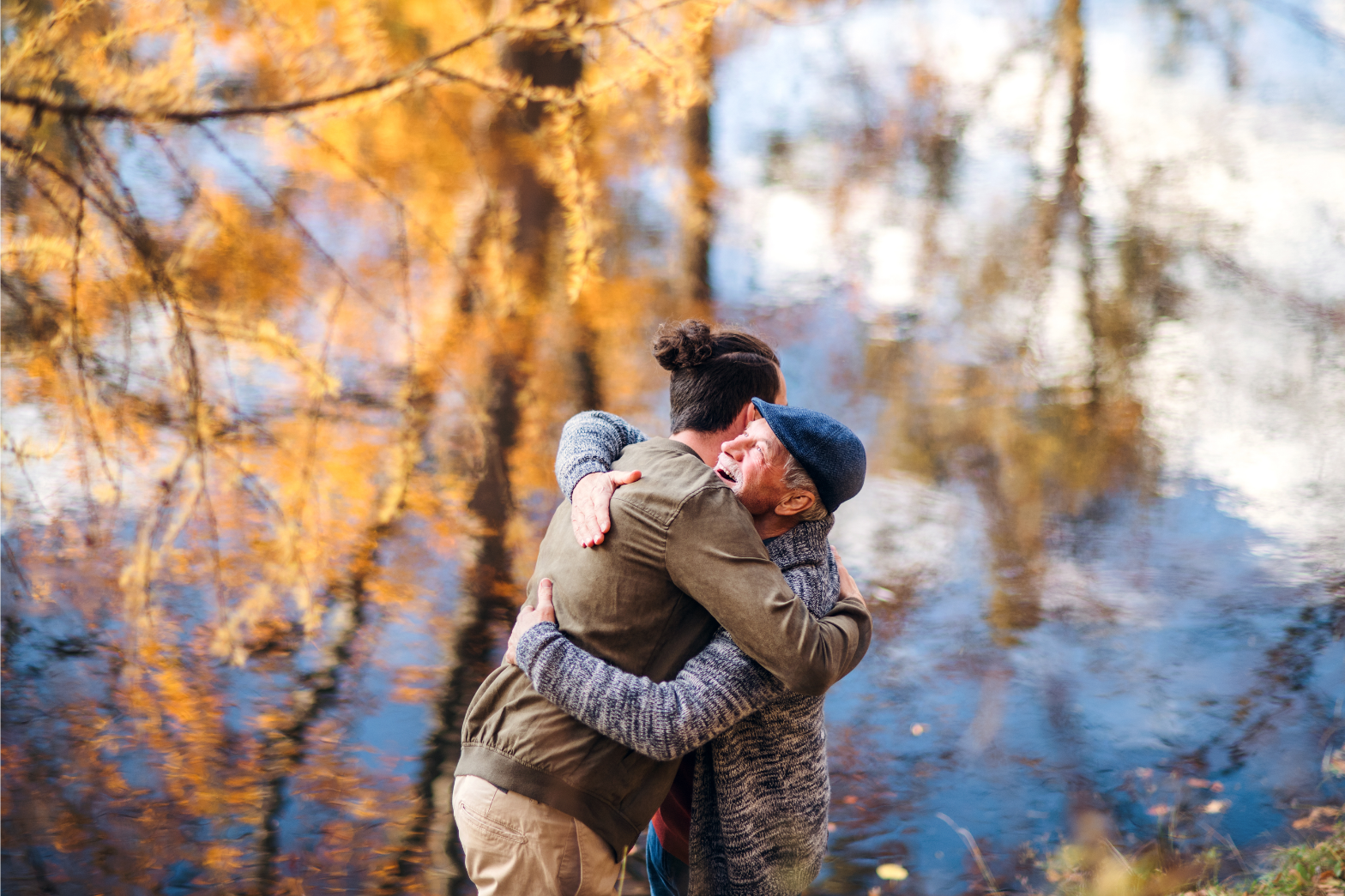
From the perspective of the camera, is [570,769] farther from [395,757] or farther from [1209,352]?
[1209,352]

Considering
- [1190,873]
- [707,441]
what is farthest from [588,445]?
[1190,873]

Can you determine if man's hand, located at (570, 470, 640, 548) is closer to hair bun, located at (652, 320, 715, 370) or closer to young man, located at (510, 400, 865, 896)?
young man, located at (510, 400, 865, 896)

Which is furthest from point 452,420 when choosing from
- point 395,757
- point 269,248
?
point 395,757

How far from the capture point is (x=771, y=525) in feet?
4.31

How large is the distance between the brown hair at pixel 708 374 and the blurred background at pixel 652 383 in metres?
1.76

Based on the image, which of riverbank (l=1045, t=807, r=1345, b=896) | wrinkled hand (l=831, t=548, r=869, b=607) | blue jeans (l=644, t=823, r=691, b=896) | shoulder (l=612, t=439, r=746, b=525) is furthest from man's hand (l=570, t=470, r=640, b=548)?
riverbank (l=1045, t=807, r=1345, b=896)

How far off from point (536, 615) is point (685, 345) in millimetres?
478

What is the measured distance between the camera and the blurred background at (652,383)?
2.92 meters

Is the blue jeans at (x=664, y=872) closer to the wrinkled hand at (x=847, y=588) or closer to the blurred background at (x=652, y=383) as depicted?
the wrinkled hand at (x=847, y=588)

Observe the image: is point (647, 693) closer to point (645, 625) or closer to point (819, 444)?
point (645, 625)

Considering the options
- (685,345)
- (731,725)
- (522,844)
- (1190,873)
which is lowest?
(1190,873)

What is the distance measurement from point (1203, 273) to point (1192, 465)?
1.20 meters

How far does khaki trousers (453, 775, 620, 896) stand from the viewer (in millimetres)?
1229

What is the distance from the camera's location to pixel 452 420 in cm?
423
